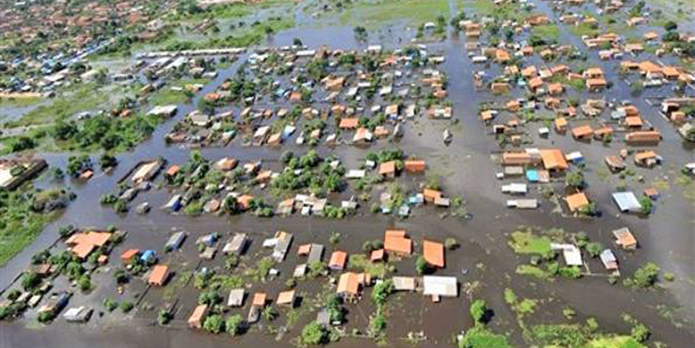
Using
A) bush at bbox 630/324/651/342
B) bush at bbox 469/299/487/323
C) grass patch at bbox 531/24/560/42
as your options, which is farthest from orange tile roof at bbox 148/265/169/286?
grass patch at bbox 531/24/560/42

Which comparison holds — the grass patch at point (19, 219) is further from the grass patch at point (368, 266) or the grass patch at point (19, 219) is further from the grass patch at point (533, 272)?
the grass patch at point (533, 272)

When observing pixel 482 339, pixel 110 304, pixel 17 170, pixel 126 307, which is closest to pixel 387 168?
pixel 482 339

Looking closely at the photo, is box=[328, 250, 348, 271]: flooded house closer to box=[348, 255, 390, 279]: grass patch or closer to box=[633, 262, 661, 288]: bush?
box=[348, 255, 390, 279]: grass patch

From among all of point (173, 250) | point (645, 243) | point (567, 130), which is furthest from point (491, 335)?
point (567, 130)

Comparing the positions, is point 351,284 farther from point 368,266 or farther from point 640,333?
point 640,333

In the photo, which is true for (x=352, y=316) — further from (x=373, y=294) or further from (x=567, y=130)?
(x=567, y=130)
